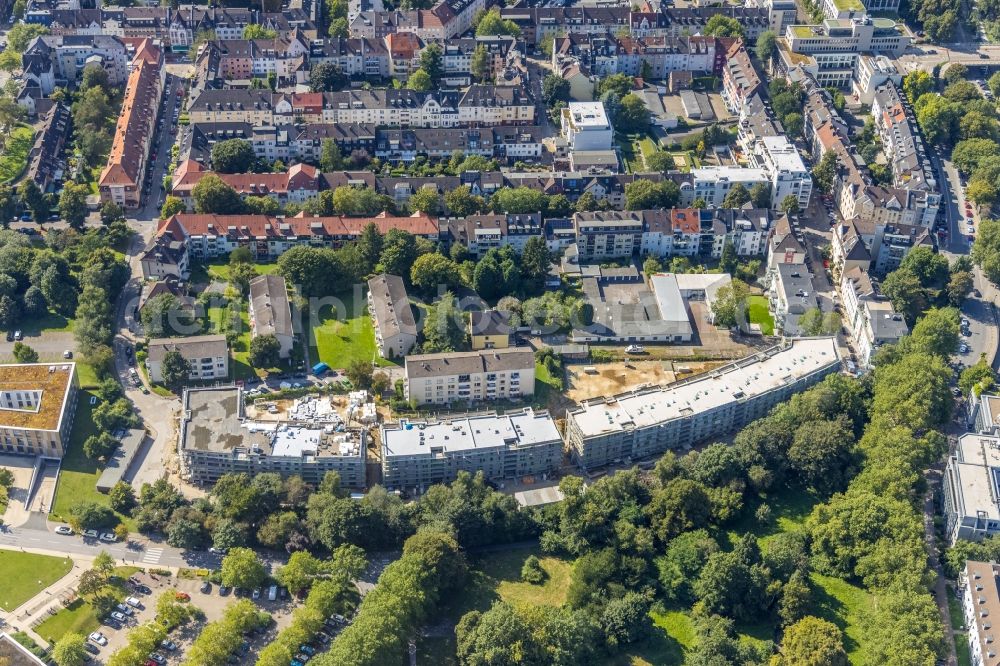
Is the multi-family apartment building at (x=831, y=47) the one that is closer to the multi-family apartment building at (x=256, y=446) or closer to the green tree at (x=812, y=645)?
the multi-family apartment building at (x=256, y=446)

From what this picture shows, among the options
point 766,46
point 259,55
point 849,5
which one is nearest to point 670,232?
point 766,46

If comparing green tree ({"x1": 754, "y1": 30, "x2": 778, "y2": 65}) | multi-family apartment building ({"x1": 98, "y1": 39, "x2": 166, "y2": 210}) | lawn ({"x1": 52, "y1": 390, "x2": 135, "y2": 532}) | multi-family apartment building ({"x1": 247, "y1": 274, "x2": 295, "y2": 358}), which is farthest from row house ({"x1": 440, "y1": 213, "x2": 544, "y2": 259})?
green tree ({"x1": 754, "y1": 30, "x2": 778, "y2": 65})

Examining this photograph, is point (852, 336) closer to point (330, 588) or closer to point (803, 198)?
point (803, 198)

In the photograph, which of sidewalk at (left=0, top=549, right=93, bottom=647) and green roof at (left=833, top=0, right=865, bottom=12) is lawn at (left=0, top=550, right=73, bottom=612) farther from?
green roof at (left=833, top=0, right=865, bottom=12)

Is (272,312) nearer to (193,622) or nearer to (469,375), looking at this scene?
(469,375)

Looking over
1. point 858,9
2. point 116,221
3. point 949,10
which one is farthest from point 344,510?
point 949,10

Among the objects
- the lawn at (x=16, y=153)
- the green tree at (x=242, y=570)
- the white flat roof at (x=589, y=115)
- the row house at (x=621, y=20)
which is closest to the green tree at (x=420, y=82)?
the white flat roof at (x=589, y=115)
